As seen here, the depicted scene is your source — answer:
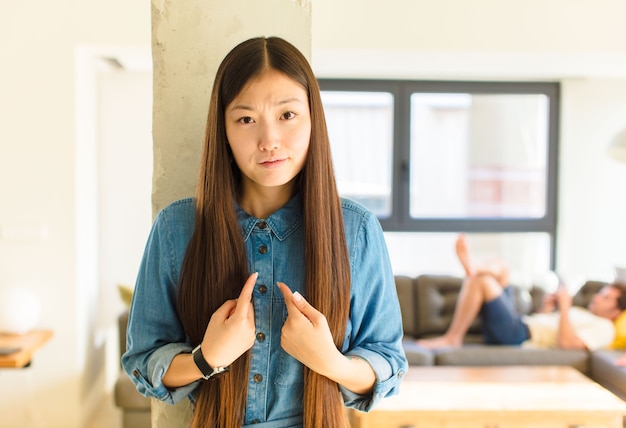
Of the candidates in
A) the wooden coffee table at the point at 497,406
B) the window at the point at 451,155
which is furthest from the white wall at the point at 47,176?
the window at the point at 451,155

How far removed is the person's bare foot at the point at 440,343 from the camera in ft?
13.6

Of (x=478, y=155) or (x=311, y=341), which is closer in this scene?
(x=311, y=341)

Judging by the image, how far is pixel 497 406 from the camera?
2986 millimetres

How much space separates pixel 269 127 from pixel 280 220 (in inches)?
6.8

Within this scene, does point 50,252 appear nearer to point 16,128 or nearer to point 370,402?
point 16,128

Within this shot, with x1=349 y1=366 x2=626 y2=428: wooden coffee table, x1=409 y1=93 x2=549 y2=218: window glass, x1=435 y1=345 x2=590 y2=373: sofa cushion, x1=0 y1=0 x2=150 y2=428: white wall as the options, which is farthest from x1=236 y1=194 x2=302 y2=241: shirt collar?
x1=409 y1=93 x2=549 y2=218: window glass

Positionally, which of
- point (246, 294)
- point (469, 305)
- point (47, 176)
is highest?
point (47, 176)

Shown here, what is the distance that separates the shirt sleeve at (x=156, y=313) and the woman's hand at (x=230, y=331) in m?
0.09

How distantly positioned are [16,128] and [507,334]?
10.1 feet

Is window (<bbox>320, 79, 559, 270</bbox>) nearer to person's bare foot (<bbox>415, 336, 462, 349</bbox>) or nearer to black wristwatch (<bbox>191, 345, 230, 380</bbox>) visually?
person's bare foot (<bbox>415, 336, 462, 349</bbox>)

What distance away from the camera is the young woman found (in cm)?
103

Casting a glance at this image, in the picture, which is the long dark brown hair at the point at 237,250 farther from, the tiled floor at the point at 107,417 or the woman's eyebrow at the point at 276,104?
the tiled floor at the point at 107,417

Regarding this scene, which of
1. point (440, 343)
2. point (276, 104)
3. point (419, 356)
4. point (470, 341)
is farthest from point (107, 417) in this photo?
point (276, 104)

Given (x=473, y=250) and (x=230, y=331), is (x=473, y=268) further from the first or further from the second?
(x=230, y=331)
